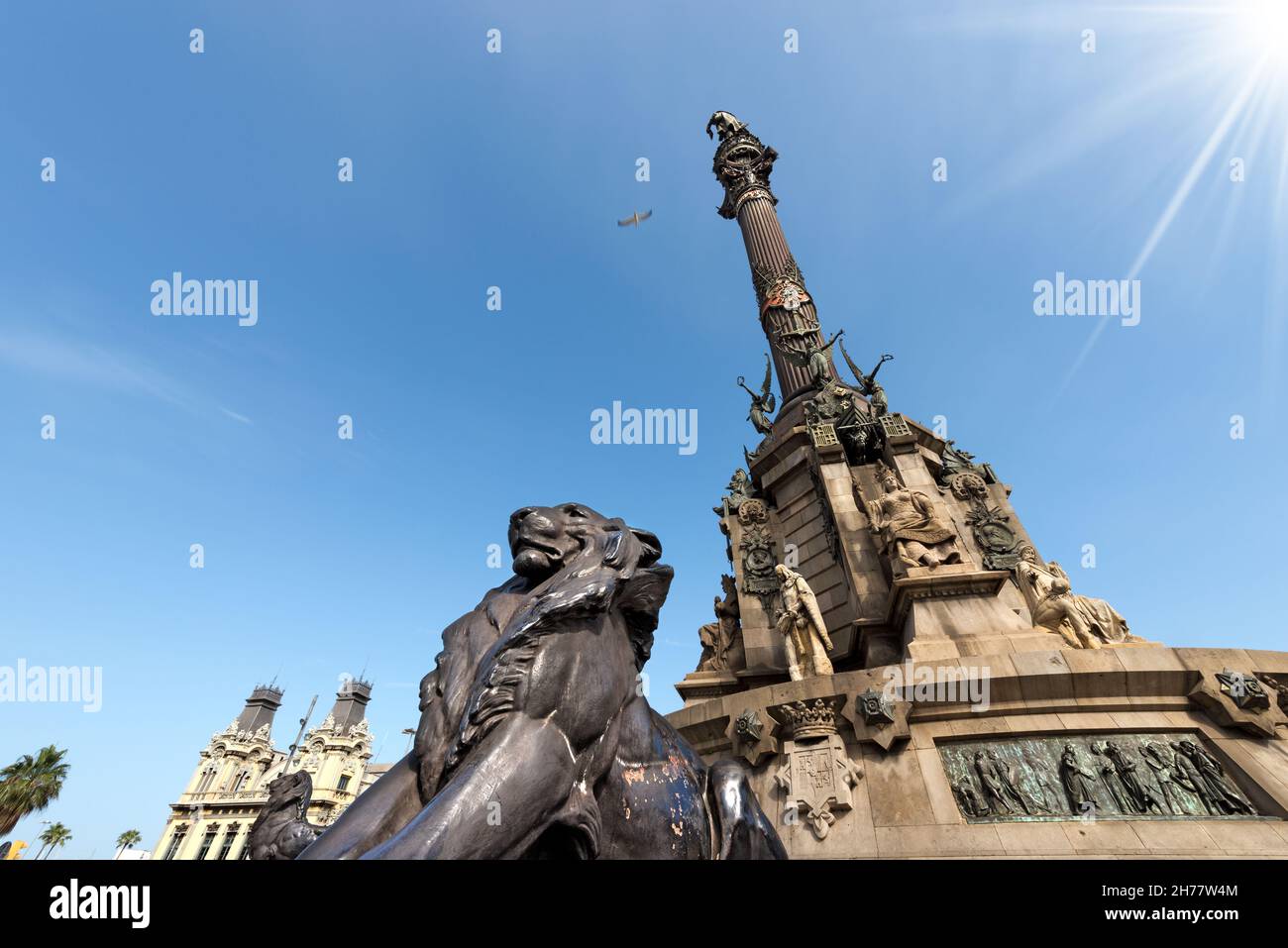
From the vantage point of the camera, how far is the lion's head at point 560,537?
3189mm

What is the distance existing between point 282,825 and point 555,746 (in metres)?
5.02

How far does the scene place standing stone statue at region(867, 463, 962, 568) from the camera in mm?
9344

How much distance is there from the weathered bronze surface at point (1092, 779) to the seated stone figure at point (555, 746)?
4.96 metres

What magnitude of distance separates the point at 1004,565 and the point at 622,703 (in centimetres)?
1120

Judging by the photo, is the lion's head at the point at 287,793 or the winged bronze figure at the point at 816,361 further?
the winged bronze figure at the point at 816,361

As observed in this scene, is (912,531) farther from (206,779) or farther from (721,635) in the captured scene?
(206,779)

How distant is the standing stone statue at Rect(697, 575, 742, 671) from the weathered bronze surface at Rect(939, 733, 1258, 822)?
19.4 feet

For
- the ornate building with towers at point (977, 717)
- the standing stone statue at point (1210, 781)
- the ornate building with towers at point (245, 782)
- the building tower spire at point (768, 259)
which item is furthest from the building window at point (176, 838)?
the standing stone statue at point (1210, 781)

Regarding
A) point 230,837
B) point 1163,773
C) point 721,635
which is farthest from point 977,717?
point 230,837

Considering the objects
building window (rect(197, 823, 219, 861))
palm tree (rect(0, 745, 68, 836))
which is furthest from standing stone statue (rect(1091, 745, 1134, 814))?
building window (rect(197, 823, 219, 861))

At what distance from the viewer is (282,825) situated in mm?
5539

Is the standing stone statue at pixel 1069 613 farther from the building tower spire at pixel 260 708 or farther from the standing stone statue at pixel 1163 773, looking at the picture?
the building tower spire at pixel 260 708

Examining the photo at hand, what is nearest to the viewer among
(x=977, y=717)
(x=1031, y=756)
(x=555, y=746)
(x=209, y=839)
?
(x=555, y=746)
